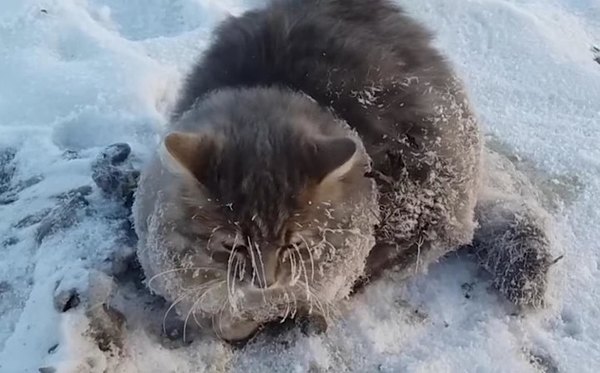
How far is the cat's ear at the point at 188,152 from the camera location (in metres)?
1.77

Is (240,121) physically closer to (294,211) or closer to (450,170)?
(294,211)

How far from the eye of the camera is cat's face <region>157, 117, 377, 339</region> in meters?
1.82

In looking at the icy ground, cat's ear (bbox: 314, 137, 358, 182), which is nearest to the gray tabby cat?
cat's ear (bbox: 314, 137, 358, 182)

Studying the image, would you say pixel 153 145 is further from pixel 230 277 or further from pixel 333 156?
pixel 333 156

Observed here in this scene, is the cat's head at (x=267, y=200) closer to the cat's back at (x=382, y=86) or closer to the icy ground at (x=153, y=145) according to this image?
the cat's back at (x=382, y=86)

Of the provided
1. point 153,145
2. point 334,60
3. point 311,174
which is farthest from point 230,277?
point 153,145

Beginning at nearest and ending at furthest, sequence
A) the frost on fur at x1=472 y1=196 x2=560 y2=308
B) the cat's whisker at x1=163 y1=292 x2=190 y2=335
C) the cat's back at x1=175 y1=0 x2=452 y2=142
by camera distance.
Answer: the cat's whisker at x1=163 y1=292 x2=190 y2=335, the cat's back at x1=175 y1=0 x2=452 y2=142, the frost on fur at x1=472 y1=196 x2=560 y2=308

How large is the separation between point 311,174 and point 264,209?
0.43ft

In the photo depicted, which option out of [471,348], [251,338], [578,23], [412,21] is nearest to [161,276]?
[251,338]

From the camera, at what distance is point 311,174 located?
1.84m

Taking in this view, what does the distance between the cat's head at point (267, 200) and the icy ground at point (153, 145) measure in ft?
0.96

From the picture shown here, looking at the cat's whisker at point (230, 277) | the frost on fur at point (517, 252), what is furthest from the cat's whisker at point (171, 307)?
the frost on fur at point (517, 252)

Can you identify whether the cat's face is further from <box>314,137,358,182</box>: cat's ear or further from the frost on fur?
the frost on fur

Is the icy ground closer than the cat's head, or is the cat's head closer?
the cat's head
